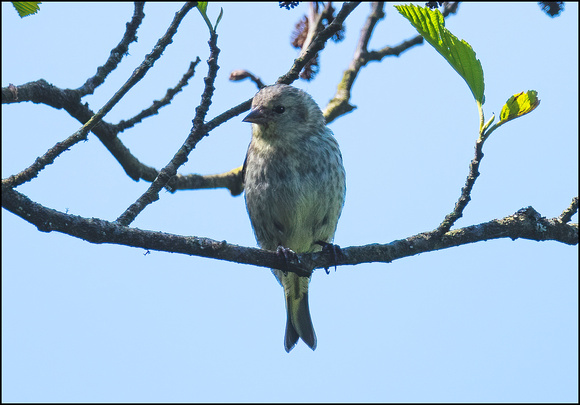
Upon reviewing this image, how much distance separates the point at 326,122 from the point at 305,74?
957mm

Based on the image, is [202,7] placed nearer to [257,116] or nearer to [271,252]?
[271,252]

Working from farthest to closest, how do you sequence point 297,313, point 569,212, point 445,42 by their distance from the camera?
point 297,313, point 569,212, point 445,42

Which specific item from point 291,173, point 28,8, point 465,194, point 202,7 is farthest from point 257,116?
point 28,8

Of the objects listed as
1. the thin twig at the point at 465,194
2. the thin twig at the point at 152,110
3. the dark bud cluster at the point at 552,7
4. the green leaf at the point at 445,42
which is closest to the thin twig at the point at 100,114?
the thin twig at the point at 152,110

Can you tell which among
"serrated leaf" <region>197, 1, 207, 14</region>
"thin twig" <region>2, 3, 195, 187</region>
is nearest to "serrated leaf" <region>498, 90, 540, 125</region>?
"serrated leaf" <region>197, 1, 207, 14</region>

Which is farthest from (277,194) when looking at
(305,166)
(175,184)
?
(175,184)

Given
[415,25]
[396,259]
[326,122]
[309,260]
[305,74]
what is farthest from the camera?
[326,122]

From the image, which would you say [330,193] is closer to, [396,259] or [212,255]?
[396,259]

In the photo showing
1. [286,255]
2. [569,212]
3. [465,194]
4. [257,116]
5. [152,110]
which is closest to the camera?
[465,194]

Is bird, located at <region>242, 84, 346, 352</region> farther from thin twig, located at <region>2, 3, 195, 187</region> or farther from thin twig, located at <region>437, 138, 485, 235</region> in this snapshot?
thin twig, located at <region>2, 3, 195, 187</region>

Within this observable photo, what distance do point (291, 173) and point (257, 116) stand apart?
1.58 ft

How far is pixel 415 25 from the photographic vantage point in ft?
10.0

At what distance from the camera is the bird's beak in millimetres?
4816

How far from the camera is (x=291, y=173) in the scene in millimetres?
4734
